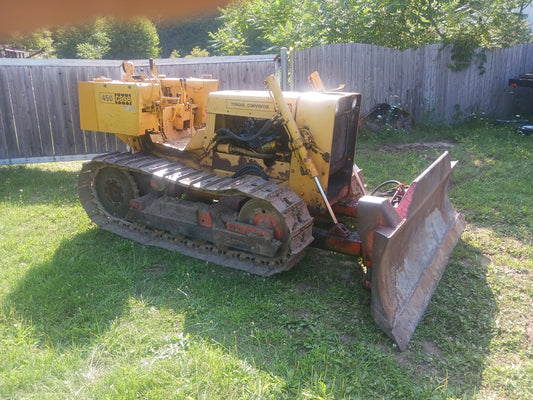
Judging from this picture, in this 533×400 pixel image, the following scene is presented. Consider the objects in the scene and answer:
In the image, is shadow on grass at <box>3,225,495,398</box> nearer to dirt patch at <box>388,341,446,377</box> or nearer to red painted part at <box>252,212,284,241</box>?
dirt patch at <box>388,341,446,377</box>

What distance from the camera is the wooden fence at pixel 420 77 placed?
11109 mm

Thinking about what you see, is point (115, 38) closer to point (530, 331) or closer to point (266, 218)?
point (266, 218)

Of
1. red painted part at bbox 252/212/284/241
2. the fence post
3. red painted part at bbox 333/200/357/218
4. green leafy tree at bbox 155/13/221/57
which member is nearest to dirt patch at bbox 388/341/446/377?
red painted part at bbox 252/212/284/241

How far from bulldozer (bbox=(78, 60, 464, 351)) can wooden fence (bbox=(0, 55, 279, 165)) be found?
3.14 metres

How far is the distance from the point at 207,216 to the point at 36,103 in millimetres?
5721

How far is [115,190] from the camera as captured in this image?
6383 millimetres

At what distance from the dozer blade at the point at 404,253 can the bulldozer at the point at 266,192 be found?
1cm

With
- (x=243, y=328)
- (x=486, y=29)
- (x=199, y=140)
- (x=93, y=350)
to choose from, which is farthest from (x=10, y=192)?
(x=486, y=29)

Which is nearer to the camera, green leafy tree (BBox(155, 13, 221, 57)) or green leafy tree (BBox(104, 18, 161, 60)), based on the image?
green leafy tree (BBox(104, 18, 161, 60))

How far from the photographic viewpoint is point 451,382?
3.52 meters

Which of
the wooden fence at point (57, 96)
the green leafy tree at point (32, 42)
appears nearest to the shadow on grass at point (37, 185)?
the wooden fence at point (57, 96)

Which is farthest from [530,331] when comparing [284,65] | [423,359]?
[284,65]

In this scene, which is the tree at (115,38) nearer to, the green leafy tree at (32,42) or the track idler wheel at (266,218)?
the green leafy tree at (32,42)

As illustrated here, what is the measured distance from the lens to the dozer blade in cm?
391
